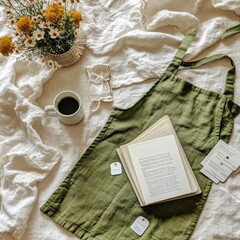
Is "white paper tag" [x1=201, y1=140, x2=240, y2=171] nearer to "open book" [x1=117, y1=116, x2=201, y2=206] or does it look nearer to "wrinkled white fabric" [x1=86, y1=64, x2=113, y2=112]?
"open book" [x1=117, y1=116, x2=201, y2=206]

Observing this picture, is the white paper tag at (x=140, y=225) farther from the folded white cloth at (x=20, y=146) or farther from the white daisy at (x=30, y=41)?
the white daisy at (x=30, y=41)

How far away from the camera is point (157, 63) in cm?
106

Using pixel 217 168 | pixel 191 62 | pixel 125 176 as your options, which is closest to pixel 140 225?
pixel 125 176

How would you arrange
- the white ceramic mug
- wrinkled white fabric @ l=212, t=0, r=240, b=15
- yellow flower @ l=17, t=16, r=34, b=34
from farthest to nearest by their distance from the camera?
wrinkled white fabric @ l=212, t=0, r=240, b=15
the white ceramic mug
yellow flower @ l=17, t=16, r=34, b=34

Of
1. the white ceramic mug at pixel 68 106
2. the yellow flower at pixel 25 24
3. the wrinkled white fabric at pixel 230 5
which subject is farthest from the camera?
the wrinkled white fabric at pixel 230 5

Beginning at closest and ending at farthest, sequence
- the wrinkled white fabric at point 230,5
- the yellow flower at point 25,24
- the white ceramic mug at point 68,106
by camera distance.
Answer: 1. the yellow flower at point 25,24
2. the white ceramic mug at point 68,106
3. the wrinkled white fabric at point 230,5

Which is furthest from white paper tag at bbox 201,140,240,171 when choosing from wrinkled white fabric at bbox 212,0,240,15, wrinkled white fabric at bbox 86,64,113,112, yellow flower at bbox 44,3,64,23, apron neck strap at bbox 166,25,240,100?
yellow flower at bbox 44,3,64,23

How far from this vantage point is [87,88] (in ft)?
3.48

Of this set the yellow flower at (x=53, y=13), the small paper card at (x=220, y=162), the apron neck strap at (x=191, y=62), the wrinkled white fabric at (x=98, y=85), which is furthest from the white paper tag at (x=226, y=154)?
the yellow flower at (x=53, y=13)

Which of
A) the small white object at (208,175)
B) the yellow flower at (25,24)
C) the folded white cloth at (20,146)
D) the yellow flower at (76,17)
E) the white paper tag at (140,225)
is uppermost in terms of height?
the yellow flower at (25,24)

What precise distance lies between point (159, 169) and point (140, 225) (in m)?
0.15

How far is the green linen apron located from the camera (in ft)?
2.93

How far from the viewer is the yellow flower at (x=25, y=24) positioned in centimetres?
85

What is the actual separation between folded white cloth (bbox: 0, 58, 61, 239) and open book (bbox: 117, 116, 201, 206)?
8.5 inches
